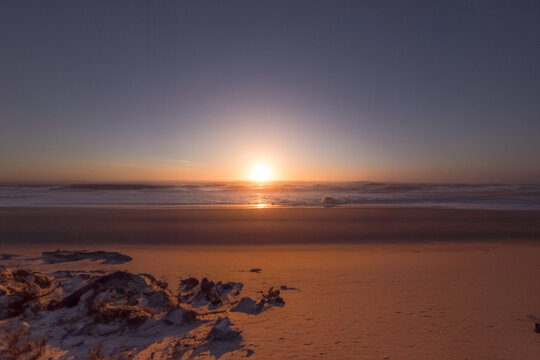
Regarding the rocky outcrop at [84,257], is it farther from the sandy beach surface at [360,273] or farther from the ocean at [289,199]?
the ocean at [289,199]

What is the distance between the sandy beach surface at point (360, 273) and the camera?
13.9ft

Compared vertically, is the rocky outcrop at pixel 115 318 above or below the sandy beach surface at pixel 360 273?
above

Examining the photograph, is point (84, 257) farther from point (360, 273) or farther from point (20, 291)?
point (360, 273)

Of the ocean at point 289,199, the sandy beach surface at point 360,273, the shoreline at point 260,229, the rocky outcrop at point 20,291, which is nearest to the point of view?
the sandy beach surface at point 360,273

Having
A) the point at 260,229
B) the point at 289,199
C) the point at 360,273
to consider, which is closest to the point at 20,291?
the point at 360,273

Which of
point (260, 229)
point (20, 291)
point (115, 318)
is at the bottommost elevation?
point (260, 229)

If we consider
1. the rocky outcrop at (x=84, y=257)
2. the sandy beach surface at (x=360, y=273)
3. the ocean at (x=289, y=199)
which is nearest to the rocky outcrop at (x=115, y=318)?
the sandy beach surface at (x=360, y=273)

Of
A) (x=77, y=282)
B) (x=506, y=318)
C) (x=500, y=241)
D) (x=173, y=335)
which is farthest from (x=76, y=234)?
(x=500, y=241)

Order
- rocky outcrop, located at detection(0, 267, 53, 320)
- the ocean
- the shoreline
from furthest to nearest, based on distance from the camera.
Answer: the ocean, the shoreline, rocky outcrop, located at detection(0, 267, 53, 320)

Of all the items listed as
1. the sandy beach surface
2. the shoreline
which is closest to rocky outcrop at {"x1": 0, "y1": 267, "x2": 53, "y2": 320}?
the sandy beach surface

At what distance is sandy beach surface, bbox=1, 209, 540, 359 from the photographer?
4.23m

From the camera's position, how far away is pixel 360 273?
7.34m

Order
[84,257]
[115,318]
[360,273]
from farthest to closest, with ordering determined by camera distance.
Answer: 1. [84,257]
2. [360,273]
3. [115,318]

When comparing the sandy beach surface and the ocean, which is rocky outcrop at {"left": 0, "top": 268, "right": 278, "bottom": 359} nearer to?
the sandy beach surface
